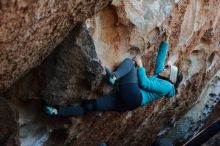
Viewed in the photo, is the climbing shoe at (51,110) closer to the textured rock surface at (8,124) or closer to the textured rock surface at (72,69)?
the textured rock surface at (72,69)

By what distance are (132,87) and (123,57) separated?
1.48ft

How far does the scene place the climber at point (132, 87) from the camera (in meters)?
5.86

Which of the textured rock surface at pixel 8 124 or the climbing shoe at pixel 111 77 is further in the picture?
the climbing shoe at pixel 111 77

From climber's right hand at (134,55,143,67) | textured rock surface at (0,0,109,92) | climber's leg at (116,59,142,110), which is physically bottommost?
climber's leg at (116,59,142,110)

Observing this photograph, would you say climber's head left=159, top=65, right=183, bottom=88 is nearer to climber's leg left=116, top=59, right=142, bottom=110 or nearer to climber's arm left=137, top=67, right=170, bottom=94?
climber's arm left=137, top=67, right=170, bottom=94

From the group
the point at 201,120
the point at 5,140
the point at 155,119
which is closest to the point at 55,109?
the point at 5,140

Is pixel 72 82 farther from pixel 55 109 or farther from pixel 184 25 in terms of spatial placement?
pixel 184 25

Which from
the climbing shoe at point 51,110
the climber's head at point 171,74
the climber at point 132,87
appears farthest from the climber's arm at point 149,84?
the climbing shoe at point 51,110

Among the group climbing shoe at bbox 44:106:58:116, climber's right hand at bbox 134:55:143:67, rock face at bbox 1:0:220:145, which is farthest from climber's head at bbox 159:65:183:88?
climbing shoe at bbox 44:106:58:116

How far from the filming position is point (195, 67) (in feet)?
26.8

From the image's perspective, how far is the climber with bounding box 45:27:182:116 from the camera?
19.2 feet

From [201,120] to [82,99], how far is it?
4.61 meters

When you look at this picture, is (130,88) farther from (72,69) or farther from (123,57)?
(72,69)

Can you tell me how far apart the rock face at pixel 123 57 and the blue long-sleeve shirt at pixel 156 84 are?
8.2 inches
